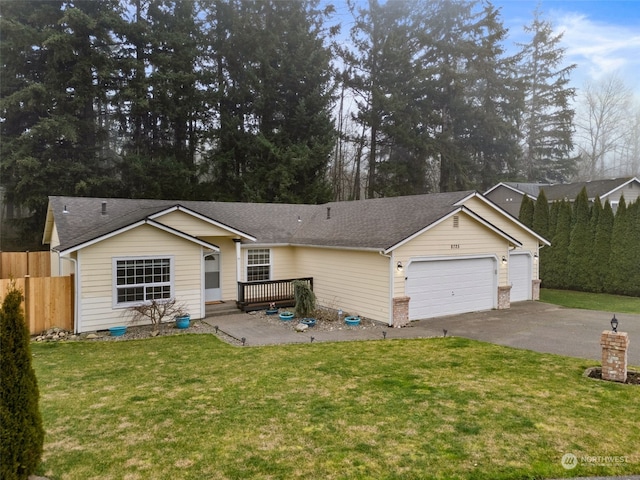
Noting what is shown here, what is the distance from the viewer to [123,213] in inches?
582

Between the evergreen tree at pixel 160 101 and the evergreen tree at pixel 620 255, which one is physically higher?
the evergreen tree at pixel 160 101

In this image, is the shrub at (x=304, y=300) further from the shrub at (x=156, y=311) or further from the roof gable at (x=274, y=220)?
the shrub at (x=156, y=311)

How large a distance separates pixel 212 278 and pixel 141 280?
11.0ft

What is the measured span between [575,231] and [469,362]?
15.1 meters

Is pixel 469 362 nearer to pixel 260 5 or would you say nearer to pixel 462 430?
pixel 462 430

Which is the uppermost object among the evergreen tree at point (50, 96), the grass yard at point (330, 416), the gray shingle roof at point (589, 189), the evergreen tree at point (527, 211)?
the evergreen tree at point (50, 96)

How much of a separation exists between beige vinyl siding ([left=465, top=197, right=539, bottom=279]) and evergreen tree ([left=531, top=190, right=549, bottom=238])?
15.9 ft

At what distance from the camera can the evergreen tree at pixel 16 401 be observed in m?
3.84

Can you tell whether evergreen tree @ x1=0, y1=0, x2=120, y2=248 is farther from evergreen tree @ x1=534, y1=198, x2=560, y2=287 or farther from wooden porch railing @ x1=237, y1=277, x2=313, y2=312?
evergreen tree @ x1=534, y1=198, x2=560, y2=287

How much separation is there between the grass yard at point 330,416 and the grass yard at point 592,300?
8422 mm

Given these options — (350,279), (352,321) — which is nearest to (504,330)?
(352,321)

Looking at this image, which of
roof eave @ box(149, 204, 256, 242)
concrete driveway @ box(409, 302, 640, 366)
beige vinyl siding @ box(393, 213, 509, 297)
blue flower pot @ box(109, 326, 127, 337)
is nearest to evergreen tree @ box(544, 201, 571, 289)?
concrete driveway @ box(409, 302, 640, 366)

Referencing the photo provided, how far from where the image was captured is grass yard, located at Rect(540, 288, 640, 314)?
15.4 meters

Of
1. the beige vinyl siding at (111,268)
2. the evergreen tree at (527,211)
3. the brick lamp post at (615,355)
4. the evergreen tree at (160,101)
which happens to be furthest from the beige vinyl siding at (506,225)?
the evergreen tree at (160,101)
